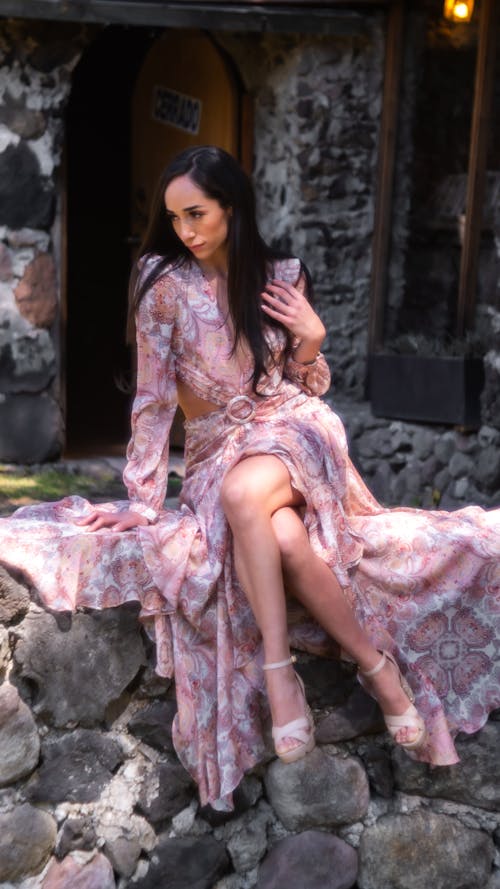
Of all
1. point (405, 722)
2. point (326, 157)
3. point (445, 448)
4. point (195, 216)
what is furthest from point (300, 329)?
point (326, 157)

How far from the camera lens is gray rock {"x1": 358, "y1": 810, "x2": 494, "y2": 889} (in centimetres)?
289

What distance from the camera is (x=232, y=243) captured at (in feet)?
9.90

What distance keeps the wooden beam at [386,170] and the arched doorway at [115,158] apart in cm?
80

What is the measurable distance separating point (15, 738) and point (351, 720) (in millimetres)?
755

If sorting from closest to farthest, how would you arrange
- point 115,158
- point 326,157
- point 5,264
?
point 5,264, point 326,157, point 115,158

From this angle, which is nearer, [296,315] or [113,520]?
[113,520]

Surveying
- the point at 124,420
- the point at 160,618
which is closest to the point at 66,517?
the point at 160,618

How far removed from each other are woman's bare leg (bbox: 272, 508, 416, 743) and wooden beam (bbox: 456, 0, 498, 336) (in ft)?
10.9

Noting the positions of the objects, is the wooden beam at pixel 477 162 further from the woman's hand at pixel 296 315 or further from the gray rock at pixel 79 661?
the gray rock at pixel 79 661

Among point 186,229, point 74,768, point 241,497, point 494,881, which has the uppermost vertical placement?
point 186,229

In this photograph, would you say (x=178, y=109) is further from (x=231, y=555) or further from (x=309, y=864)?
(x=309, y=864)

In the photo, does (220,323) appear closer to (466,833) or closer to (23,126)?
(466,833)

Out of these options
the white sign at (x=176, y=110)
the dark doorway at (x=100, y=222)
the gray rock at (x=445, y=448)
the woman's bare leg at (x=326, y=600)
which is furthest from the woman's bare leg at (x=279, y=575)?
the dark doorway at (x=100, y=222)

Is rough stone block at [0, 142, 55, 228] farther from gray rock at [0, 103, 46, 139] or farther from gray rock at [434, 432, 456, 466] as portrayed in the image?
gray rock at [434, 432, 456, 466]
